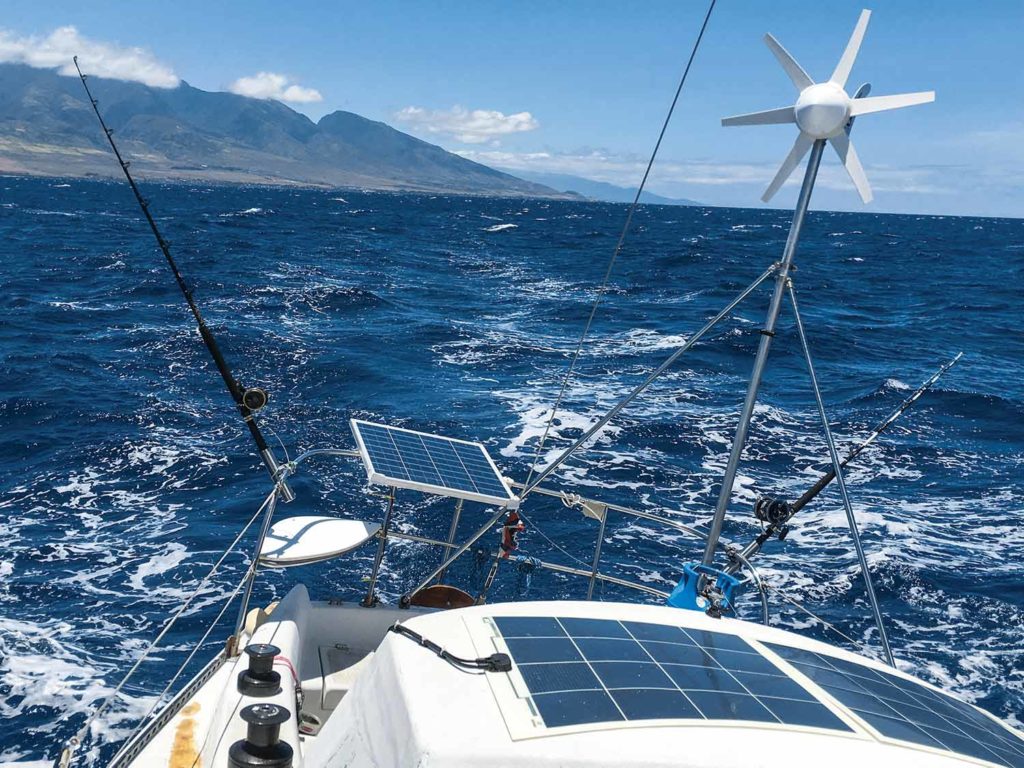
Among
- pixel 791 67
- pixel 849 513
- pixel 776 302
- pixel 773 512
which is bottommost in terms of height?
pixel 773 512

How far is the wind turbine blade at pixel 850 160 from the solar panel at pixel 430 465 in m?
4.15

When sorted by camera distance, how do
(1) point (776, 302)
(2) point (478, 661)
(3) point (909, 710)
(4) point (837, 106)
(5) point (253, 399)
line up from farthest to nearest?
(5) point (253, 399) → (1) point (776, 302) → (4) point (837, 106) → (3) point (909, 710) → (2) point (478, 661)

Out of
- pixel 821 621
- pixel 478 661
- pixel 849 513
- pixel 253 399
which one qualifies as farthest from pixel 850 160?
pixel 253 399

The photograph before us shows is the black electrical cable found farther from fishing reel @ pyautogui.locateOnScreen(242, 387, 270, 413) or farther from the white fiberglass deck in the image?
fishing reel @ pyautogui.locateOnScreen(242, 387, 270, 413)

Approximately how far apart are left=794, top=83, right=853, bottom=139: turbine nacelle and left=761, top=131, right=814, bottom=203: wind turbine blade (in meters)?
0.14

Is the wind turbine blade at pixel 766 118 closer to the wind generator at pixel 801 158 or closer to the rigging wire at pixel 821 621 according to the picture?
the wind generator at pixel 801 158

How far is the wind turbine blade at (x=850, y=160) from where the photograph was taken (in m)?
7.31

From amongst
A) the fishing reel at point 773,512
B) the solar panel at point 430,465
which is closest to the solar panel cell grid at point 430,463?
the solar panel at point 430,465

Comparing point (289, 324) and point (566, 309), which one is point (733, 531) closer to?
point (289, 324)

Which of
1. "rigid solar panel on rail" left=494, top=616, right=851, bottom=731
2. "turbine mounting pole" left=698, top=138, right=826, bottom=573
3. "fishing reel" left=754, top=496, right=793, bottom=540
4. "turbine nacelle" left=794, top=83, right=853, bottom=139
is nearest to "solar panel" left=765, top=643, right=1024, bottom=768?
"rigid solar panel on rail" left=494, top=616, right=851, bottom=731

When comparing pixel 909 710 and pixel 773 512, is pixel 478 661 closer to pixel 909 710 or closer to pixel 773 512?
pixel 909 710

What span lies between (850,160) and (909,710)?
4.54 meters

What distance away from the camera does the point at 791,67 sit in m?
7.64

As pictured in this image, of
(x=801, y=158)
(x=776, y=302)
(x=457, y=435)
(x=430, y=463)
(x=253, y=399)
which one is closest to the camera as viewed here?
(x=776, y=302)
